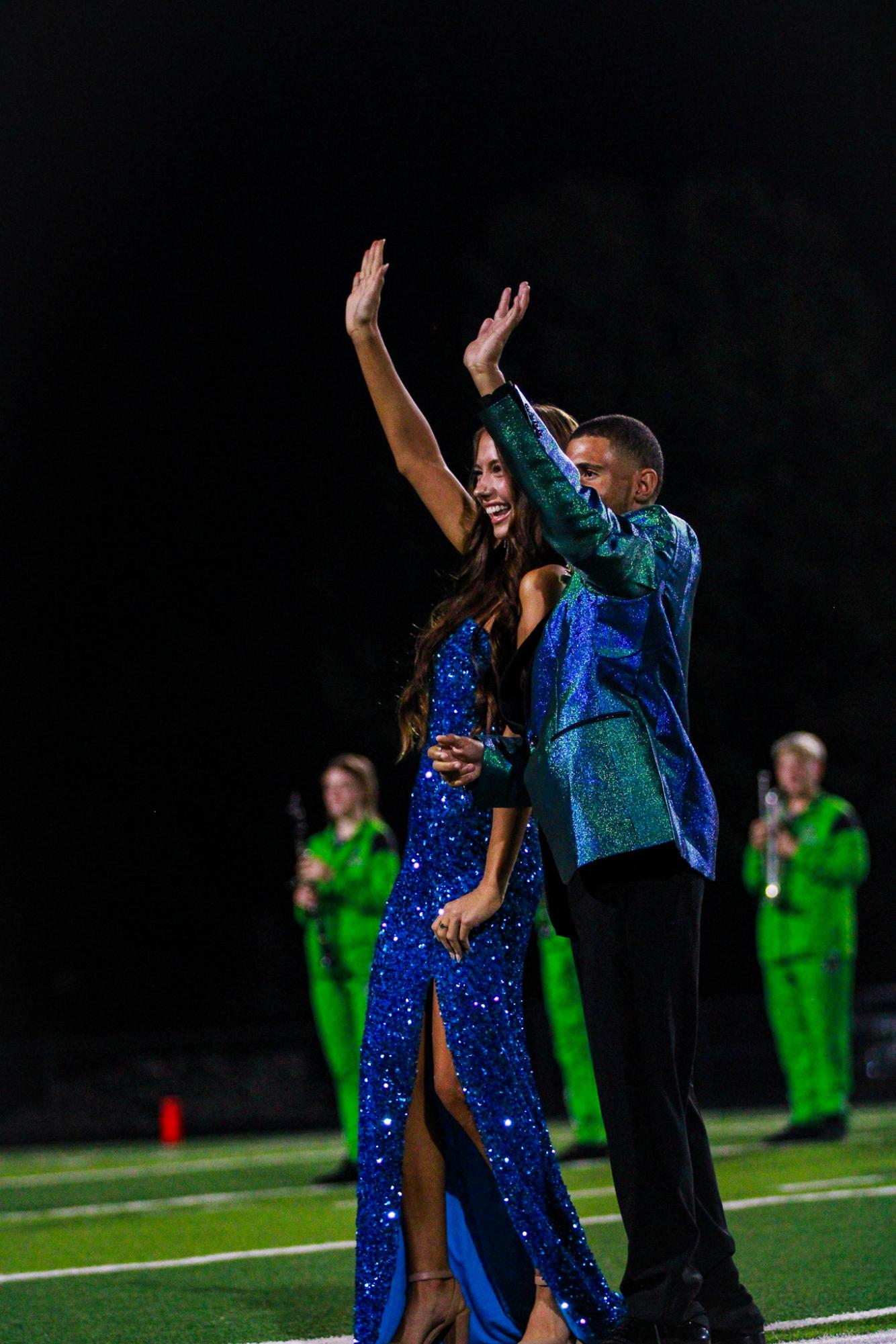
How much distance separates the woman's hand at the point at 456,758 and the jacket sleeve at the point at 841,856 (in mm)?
7859

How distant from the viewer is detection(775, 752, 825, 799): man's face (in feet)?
37.5

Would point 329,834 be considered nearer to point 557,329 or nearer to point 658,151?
point 557,329

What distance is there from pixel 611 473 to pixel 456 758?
26.0 inches

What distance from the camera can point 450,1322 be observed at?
4418 millimetres

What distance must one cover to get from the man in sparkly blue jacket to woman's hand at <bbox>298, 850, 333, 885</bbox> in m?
7.01

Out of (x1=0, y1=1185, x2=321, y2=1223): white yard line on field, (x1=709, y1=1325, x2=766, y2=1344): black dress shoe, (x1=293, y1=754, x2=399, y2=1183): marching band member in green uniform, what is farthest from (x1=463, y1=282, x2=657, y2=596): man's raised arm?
(x1=293, y1=754, x2=399, y2=1183): marching band member in green uniform

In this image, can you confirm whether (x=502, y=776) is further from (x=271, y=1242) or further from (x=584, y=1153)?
(x=584, y=1153)

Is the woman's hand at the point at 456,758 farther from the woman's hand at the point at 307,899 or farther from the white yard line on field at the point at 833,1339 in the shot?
the woman's hand at the point at 307,899

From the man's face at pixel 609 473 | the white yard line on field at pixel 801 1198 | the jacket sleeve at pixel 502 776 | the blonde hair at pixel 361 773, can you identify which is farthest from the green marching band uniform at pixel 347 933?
the man's face at pixel 609 473

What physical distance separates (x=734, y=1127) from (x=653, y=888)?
10.1 m

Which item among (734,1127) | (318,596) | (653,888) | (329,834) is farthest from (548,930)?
(318,596)

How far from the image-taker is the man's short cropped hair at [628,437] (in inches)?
161

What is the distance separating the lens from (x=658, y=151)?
2577 centimetres

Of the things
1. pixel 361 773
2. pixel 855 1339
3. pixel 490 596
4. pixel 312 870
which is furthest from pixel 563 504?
pixel 312 870
